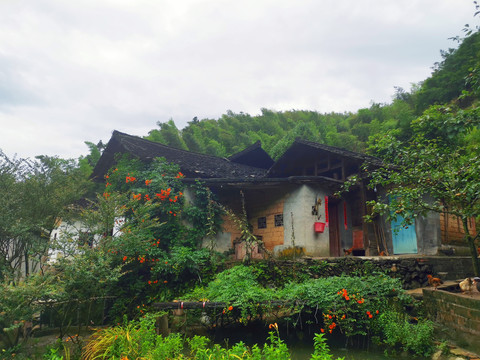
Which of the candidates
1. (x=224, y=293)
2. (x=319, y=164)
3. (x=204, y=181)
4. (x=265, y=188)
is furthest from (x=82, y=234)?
(x=319, y=164)

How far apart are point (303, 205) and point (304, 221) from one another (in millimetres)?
511

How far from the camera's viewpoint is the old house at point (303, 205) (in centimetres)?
1080

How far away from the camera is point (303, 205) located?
1103 centimetres

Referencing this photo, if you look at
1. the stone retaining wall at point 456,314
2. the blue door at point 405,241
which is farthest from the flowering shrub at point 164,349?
the blue door at point 405,241

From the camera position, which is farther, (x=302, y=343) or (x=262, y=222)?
(x=262, y=222)

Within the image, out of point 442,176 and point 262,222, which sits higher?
point 442,176

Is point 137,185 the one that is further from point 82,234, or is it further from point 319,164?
point 319,164

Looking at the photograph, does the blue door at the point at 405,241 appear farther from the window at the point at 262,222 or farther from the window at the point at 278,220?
the window at the point at 262,222

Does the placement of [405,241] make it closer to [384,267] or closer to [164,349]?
[384,267]

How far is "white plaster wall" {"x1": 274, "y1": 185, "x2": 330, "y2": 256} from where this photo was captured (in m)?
Answer: 10.8

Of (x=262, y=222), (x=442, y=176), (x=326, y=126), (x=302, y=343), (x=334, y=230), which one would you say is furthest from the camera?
(x=326, y=126)

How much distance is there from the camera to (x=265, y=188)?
464 inches

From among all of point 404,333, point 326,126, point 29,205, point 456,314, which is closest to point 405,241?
point 456,314

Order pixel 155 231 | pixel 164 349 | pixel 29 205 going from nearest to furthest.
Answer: pixel 164 349 → pixel 29 205 → pixel 155 231
